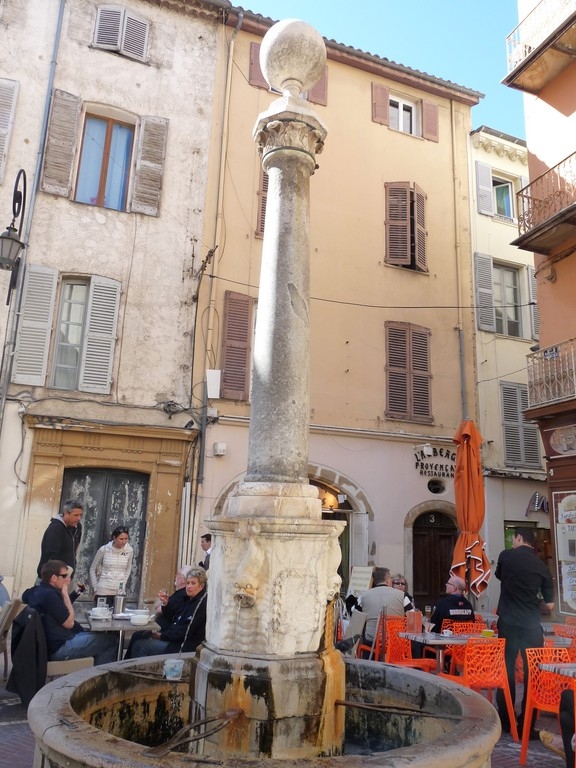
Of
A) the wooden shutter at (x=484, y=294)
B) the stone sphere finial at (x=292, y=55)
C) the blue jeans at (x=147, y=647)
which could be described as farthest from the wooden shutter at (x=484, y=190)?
the blue jeans at (x=147, y=647)

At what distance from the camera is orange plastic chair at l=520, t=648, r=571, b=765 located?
4.86m

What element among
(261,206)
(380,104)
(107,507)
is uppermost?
(380,104)

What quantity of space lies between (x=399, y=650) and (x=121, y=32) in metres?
11.7

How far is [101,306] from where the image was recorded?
37.2 ft

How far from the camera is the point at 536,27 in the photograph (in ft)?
Result: 44.5

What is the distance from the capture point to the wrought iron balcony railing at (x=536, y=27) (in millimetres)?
12922

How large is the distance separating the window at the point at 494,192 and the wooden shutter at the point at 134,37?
8.07 metres

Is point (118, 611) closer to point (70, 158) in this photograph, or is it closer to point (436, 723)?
point (436, 723)

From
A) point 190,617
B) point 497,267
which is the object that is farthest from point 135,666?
point 497,267

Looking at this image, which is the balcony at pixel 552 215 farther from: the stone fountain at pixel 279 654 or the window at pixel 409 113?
the stone fountain at pixel 279 654

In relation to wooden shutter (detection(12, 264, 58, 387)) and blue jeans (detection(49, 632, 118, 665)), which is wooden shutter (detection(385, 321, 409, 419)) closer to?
wooden shutter (detection(12, 264, 58, 387))

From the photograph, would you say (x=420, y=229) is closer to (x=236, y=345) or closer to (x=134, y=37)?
(x=236, y=345)

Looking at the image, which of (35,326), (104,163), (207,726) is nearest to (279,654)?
(207,726)

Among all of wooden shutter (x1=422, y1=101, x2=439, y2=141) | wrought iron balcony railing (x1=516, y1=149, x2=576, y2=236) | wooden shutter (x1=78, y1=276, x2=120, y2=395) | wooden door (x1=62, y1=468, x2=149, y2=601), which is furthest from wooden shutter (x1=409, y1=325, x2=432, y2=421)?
wooden shutter (x1=78, y1=276, x2=120, y2=395)
